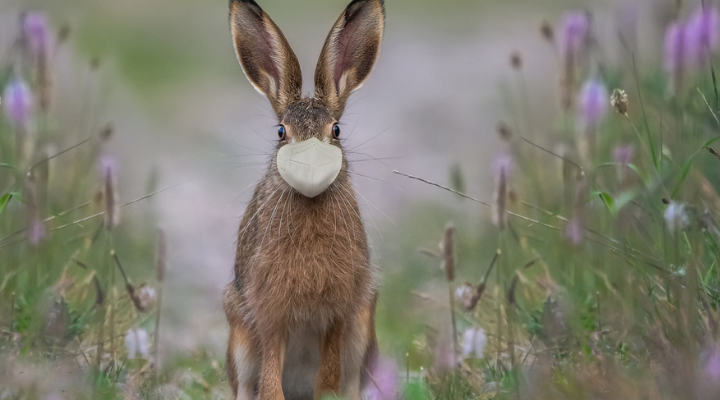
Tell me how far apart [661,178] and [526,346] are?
145 centimetres

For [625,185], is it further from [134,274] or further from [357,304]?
[134,274]

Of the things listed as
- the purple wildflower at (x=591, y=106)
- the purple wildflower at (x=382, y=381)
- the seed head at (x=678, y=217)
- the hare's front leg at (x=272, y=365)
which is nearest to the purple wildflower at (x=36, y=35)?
the hare's front leg at (x=272, y=365)

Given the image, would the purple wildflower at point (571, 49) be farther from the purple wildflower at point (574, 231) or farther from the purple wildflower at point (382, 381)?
the purple wildflower at point (382, 381)

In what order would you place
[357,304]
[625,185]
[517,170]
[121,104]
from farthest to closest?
[121,104] < [517,170] < [625,185] < [357,304]

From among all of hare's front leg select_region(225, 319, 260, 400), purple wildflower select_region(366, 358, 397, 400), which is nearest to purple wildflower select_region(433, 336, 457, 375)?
purple wildflower select_region(366, 358, 397, 400)

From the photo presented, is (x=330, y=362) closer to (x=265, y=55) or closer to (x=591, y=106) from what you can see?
(x=265, y=55)

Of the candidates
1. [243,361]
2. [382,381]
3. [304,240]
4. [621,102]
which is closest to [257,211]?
[304,240]

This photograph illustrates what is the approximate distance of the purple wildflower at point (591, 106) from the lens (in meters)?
5.30

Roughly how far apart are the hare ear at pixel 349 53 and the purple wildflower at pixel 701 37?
1.44m

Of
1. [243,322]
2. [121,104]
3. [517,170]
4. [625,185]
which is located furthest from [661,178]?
[121,104]

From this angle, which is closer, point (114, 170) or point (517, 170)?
point (114, 170)

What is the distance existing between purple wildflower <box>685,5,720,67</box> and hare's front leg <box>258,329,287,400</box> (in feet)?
7.55

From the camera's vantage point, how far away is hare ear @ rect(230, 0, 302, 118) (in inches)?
189

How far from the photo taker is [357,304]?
193 inches
